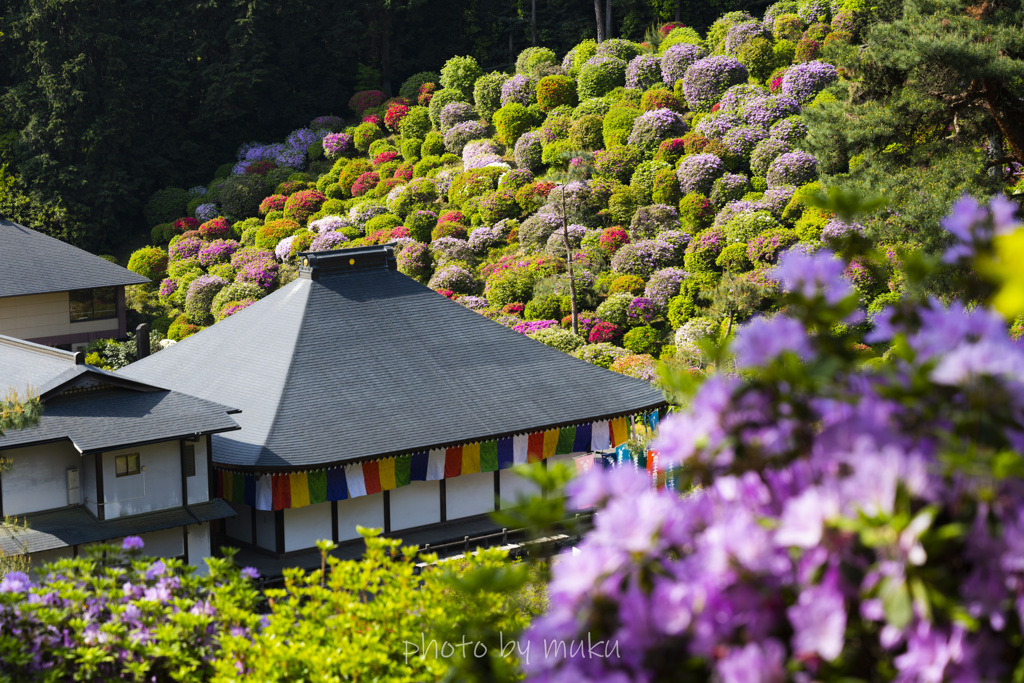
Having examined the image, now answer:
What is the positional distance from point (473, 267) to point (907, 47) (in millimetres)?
19000

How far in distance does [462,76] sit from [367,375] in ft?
98.7

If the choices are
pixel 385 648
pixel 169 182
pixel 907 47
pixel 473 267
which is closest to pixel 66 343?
pixel 473 267

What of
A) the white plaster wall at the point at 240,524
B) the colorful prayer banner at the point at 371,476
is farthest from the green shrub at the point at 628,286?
the white plaster wall at the point at 240,524

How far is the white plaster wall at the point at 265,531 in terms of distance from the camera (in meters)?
17.5

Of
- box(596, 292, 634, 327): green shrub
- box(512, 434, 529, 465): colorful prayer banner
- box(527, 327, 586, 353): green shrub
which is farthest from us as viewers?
box(596, 292, 634, 327): green shrub

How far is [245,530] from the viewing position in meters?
18.1

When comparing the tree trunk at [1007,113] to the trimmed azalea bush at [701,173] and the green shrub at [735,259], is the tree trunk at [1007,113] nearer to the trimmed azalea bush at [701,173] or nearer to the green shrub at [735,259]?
the green shrub at [735,259]

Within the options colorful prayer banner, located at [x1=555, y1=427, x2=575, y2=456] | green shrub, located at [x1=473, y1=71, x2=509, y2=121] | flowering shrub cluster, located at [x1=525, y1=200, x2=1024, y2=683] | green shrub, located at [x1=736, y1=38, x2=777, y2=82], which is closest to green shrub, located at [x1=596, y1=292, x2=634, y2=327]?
colorful prayer banner, located at [x1=555, y1=427, x2=575, y2=456]

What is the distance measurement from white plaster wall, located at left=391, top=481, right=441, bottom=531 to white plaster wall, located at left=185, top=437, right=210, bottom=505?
135 inches

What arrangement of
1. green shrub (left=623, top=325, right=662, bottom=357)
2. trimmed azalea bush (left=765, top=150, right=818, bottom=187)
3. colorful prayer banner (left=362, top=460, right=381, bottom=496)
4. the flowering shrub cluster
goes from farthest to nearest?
trimmed azalea bush (left=765, top=150, right=818, bottom=187) < green shrub (left=623, top=325, right=662, bottom=357) < colorful prayer banner (left=362, top=460, right=381, bottom=496) < the flowering shrub cluster

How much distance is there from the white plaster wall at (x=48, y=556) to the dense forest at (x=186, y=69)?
31035 mm

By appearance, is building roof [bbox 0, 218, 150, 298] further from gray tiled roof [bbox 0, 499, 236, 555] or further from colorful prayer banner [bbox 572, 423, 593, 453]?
colorful prayer banner [bbox 572, 423, 593, 453]

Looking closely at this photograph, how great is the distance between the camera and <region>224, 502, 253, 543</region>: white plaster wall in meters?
17.9

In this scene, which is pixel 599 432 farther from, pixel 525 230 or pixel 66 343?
pixel 66 343
